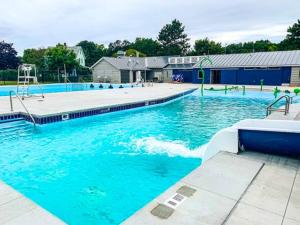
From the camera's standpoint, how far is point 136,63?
33969mm

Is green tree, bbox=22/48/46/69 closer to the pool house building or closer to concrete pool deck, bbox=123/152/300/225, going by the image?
the pool house building

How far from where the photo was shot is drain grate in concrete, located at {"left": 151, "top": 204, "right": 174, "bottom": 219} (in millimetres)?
2366

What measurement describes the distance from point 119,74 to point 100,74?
12.7 ft

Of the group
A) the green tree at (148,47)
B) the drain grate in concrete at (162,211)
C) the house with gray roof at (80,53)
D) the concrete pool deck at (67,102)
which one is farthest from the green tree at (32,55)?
the drain grate in concrete at (162,211)

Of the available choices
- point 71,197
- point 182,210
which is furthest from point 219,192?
point 71,197

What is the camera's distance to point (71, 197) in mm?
4121

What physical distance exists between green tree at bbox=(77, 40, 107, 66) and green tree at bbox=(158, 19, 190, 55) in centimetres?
1607

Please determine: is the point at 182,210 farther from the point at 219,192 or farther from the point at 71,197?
the point at 71,197

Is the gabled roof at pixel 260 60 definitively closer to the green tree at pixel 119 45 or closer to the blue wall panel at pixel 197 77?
the blue wall panel at pixel 197 77

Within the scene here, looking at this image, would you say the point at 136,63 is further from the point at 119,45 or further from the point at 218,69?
the point at 119,45

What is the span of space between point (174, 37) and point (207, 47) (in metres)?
14.3

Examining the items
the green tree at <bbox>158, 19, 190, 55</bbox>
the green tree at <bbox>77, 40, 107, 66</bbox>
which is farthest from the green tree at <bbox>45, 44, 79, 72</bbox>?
the green tree at <bbox>158, 19, 190, 55</bbox>

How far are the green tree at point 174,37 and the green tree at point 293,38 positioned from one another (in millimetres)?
23570

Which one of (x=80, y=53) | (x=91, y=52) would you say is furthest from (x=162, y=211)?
(x=80, y=53)
